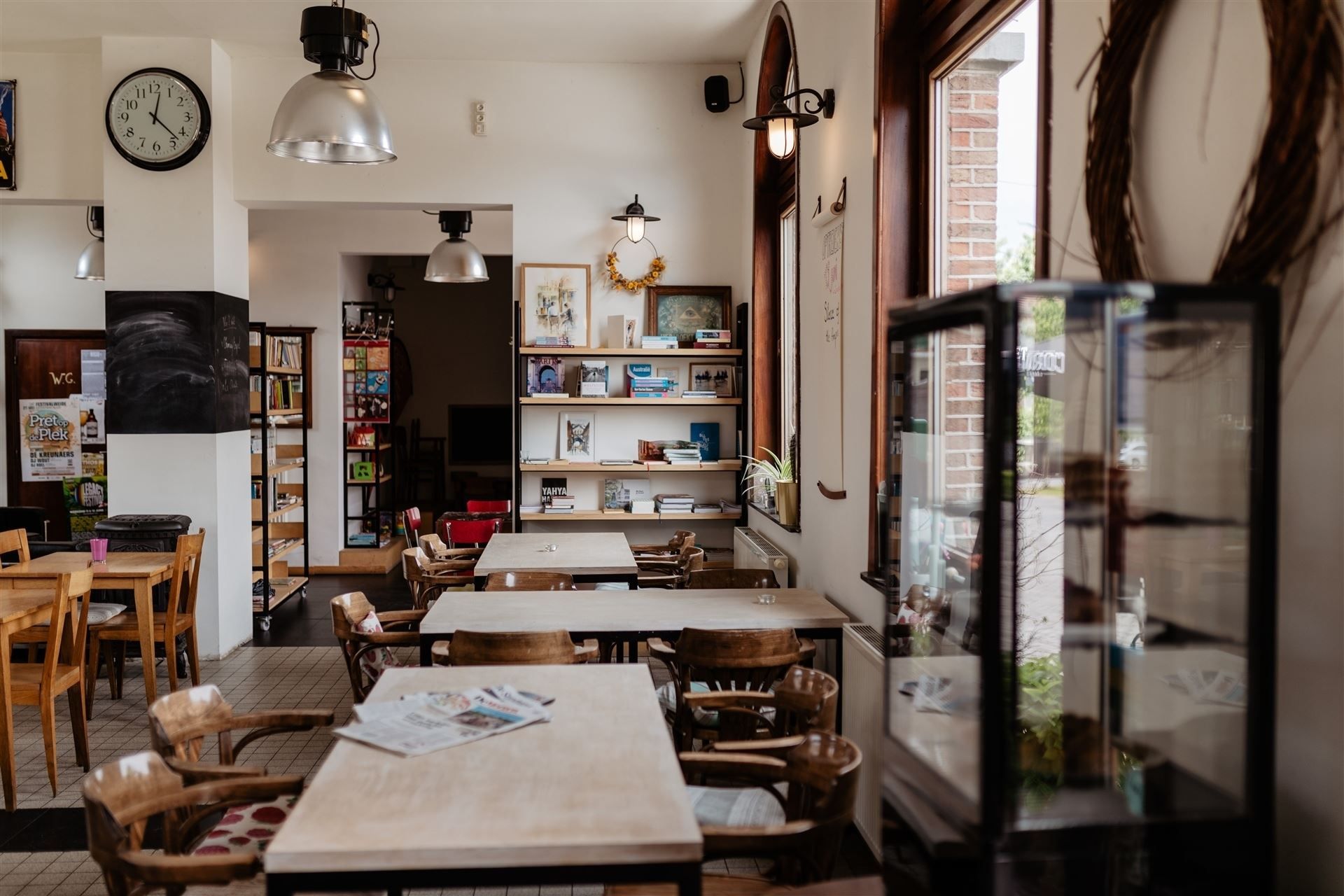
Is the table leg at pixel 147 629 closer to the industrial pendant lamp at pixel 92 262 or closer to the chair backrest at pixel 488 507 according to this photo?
the chair backrest at pixel 488 507

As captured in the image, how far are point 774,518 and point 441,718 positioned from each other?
372 cm

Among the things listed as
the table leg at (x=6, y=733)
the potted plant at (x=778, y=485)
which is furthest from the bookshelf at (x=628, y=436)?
the table leg at (x=6, y=733)

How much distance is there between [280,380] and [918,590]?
8.21 meters

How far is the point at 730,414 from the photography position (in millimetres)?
7598

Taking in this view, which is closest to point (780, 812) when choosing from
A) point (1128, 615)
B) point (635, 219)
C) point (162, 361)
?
point (1128, 615)

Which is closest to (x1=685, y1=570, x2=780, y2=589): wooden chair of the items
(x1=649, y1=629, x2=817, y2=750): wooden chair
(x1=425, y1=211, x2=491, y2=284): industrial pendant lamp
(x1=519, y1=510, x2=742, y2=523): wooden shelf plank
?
(x1=649, y1=629, x2=817, y2=750): wooden chair

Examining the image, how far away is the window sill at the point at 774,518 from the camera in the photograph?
5.62 m

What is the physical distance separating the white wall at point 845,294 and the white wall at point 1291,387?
84.5 inches

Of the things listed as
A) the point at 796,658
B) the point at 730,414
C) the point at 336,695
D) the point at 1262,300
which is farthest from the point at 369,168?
the point at 1262,300

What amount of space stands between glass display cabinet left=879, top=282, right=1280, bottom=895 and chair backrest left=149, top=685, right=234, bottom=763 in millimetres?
2047

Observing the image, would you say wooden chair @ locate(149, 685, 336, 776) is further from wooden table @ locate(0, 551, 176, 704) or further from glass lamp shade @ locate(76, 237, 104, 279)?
glass lamp shade @ locate(76, 237, 104, 279)

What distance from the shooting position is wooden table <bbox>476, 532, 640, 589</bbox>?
17.9 feet

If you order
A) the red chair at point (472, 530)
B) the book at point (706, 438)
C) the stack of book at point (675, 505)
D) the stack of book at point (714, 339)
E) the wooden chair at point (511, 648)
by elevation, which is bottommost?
the red chair at point (472, 530)

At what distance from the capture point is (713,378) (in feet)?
24.6
